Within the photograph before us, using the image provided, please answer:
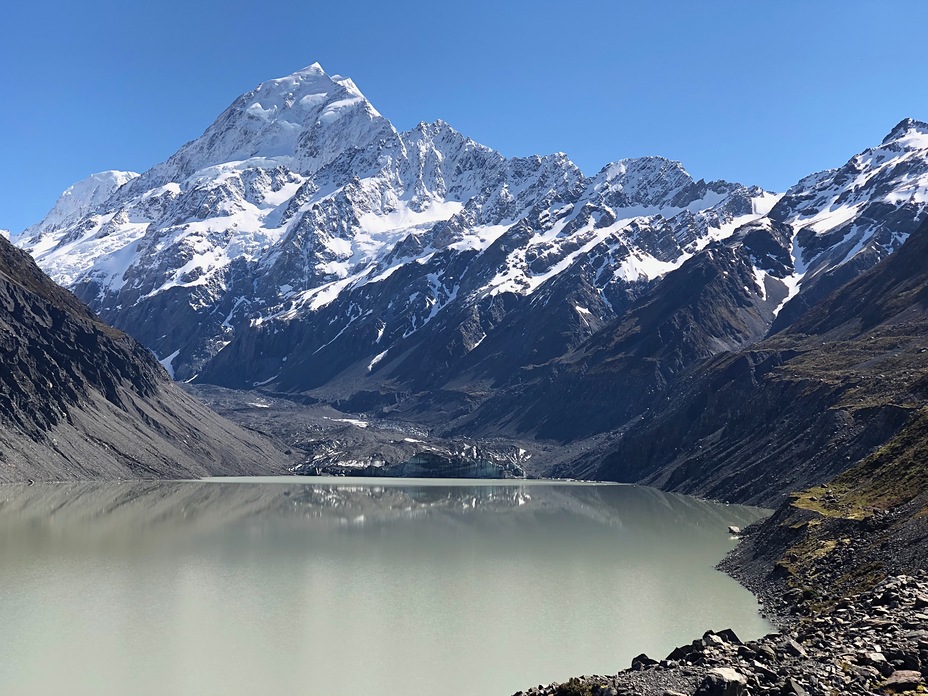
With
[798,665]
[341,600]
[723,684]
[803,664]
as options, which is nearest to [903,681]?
[803,664]

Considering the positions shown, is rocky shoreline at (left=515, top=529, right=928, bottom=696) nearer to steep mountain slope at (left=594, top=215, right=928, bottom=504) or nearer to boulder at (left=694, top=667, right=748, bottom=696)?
boulder at (left=694, top=667, right=748, bottom=696)

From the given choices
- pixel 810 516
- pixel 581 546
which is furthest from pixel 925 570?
pixel 581 546

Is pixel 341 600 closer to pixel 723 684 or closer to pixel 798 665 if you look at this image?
pixel 798 665

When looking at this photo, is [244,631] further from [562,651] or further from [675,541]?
[675,541]

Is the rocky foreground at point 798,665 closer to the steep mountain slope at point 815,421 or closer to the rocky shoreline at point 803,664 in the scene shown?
the rocky shoreline at point 803,664

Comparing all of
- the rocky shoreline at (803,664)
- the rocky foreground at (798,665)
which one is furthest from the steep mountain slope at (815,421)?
the rocky foreground at (798,665)

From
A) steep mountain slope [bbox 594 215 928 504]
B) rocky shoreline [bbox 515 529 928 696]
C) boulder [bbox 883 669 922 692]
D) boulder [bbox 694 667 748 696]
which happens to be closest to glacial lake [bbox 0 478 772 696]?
rocky shoreline [bbox 515 529 928 696]
